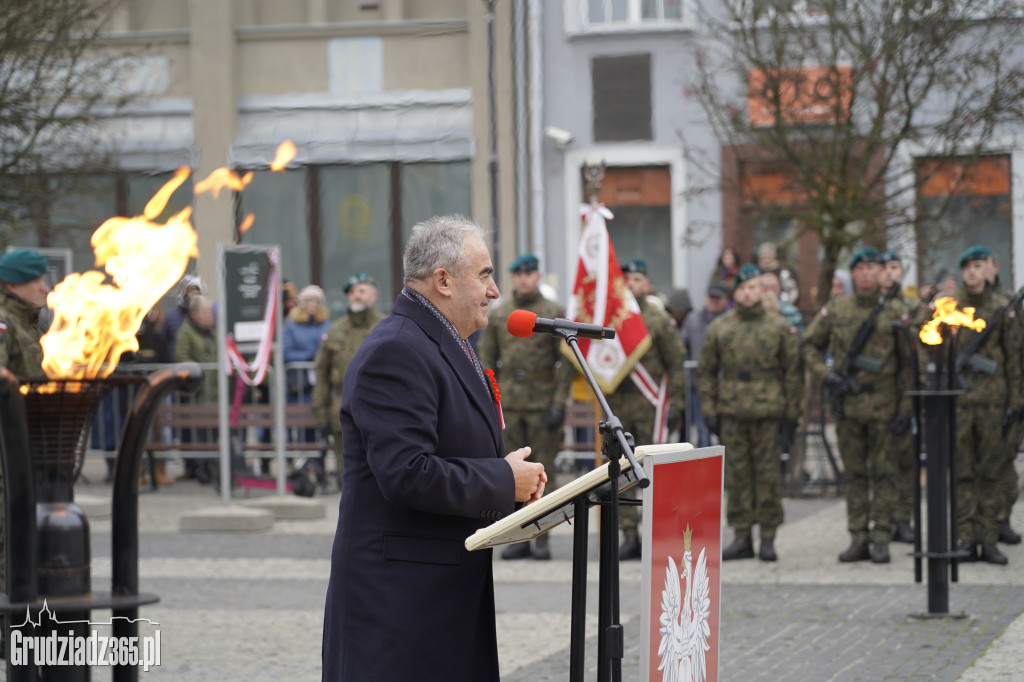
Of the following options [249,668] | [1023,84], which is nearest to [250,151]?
[1023,84]

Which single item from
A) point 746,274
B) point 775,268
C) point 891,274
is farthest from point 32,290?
point 775,268

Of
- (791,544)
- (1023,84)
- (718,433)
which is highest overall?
(1023,84)

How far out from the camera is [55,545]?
521cm

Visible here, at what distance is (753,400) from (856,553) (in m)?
1.30

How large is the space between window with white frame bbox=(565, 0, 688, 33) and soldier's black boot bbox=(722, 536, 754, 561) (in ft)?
51.3

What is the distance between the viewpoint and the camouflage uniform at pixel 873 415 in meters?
10.9

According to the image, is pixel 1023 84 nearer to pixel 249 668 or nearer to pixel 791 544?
pixel 791 544

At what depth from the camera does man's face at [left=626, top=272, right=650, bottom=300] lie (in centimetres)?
1264

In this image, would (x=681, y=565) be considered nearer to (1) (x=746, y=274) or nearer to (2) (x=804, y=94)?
(1) (x=746, y=274)

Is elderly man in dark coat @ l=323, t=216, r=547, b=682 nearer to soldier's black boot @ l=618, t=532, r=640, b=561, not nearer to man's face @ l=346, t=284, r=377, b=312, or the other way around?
soldier's black boot @ l=618, t=532, r=640, b=561

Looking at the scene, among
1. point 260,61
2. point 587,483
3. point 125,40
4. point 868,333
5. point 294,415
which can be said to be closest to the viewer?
point 587,483

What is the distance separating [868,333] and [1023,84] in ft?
22.6

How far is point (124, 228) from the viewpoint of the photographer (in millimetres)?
6199

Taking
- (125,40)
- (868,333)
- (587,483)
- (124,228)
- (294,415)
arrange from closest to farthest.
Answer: (587,483), (124,228), (868,333), (294,415), (125,40)
